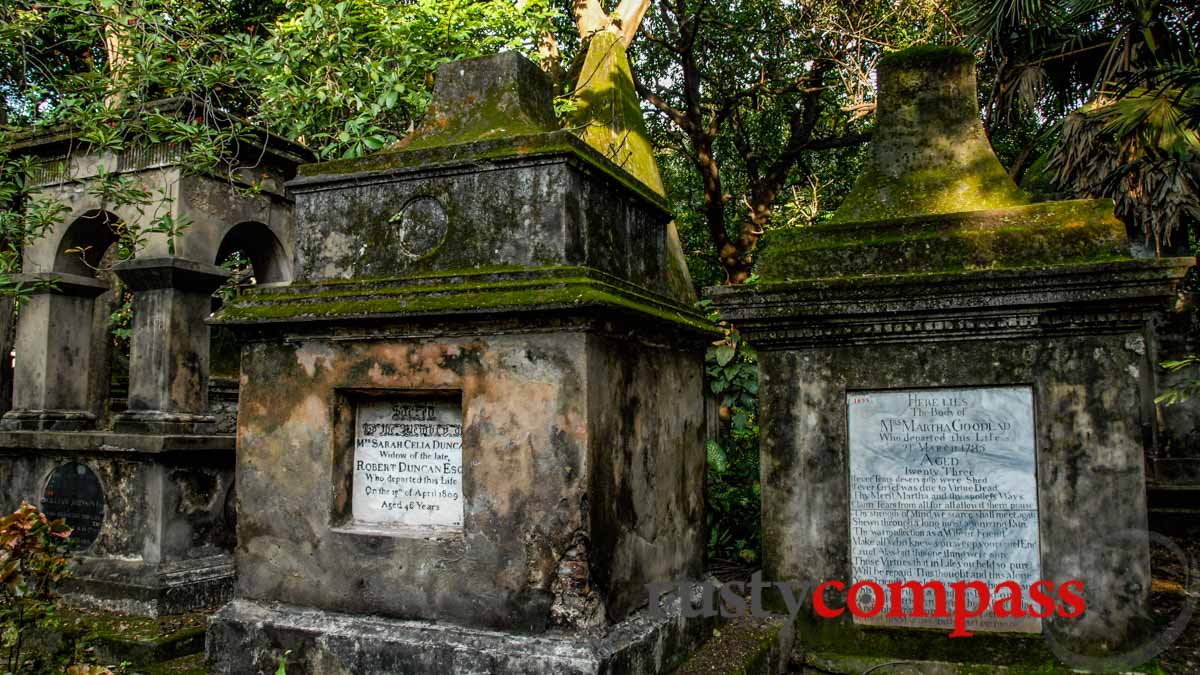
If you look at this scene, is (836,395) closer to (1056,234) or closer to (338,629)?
(1056,234)

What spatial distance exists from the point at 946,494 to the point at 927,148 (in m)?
2.24

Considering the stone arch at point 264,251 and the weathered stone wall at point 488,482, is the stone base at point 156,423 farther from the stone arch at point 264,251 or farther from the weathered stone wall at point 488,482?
the weathered stone wall at point 488,482

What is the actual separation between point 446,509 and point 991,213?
3.53 metres

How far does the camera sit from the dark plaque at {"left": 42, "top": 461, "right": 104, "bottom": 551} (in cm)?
577

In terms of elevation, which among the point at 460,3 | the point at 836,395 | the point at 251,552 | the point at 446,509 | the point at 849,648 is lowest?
the point at 849,648

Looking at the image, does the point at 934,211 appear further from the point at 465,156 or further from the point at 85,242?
the point at 85,242

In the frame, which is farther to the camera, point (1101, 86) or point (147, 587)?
point (1101, 86)

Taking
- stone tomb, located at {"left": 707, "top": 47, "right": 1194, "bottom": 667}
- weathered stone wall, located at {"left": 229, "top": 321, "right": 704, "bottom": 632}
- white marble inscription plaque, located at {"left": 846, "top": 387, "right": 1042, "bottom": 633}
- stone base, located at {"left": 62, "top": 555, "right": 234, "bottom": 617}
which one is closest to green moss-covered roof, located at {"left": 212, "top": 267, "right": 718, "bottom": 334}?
weathered stone wall, located at {"left": 229, "top": 321, "right": 704, "bottom": 632}

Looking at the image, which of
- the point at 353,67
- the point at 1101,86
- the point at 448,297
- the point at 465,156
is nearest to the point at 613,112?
the point at 353,67

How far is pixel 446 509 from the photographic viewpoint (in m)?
3.50

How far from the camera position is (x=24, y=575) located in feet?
11.1

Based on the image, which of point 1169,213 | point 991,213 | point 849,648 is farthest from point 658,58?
point 849,648

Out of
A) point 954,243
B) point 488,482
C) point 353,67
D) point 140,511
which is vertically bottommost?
point 140,511

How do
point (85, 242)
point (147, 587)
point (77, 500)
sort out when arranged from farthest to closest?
1. point (85, 242)
2. point (77, 500)
3. point (147, 587)
